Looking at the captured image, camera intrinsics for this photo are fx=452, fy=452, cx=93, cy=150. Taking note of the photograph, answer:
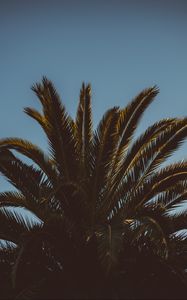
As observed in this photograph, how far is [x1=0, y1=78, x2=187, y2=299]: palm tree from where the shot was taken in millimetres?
7656

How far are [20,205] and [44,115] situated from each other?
78.9 inches

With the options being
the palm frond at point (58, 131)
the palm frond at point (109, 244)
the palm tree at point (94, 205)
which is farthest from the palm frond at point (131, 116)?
the palm frond at point (109, 244)

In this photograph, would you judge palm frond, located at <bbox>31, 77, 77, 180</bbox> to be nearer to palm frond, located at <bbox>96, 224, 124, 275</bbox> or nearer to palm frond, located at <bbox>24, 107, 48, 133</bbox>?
palm frond, located at <bbox>24, 107, 48, 133</bbox>

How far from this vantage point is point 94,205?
855 cm

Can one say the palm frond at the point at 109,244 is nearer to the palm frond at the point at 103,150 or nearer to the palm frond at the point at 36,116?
the palm frond at the point at 103,150

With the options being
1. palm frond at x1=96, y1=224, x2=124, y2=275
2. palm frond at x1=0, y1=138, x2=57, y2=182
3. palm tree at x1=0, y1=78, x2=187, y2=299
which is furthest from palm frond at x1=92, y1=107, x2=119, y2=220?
palm frond at x1=96, y1=224, x2=124, y2=275

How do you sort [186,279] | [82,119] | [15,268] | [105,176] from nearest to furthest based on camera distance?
[15,268] → [186,279] → [105,176] → [82,119]

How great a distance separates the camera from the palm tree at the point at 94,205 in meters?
7.66

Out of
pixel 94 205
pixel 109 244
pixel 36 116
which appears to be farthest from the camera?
A: pixel 36 116

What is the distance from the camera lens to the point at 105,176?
29.3ft

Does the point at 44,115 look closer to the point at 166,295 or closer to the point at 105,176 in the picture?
the point at 105,176

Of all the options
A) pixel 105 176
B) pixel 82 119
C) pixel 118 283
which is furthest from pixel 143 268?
pixel 82 119

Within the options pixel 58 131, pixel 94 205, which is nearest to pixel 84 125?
pixel 58 131

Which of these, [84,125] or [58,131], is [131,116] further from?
[58,131]
